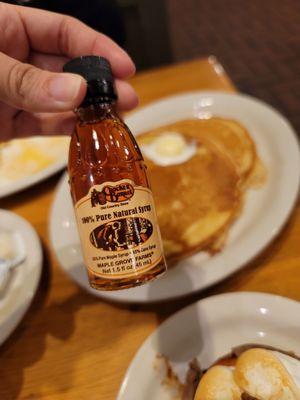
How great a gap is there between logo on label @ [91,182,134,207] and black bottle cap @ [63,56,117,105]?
131 mm

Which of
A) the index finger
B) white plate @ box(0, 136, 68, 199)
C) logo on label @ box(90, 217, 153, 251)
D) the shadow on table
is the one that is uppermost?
the index finger

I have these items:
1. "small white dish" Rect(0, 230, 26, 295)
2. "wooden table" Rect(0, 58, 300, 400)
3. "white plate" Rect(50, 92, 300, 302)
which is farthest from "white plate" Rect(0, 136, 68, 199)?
"wooden table" Rect(0, 58, 300, 400)

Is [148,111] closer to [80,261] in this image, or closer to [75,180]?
[80,261]

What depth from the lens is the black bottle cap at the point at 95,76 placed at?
59cm

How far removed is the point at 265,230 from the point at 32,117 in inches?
22.8

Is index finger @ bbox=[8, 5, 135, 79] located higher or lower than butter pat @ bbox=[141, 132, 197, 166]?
higher

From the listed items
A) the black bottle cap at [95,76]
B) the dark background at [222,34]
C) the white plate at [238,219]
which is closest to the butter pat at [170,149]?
the white plate at [238,219]

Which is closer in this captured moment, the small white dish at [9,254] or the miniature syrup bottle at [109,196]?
the miniature syrup bottle at [109,196]

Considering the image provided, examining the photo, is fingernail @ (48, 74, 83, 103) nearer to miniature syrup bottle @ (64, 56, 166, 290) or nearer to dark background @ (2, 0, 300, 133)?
miniature syrup bottle @ (64, 56, 166, 290)

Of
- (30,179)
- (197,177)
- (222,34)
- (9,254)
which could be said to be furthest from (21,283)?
(222,34)

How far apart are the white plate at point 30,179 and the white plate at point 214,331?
1.86ft

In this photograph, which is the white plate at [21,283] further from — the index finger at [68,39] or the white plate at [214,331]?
the index finger at [68,39]

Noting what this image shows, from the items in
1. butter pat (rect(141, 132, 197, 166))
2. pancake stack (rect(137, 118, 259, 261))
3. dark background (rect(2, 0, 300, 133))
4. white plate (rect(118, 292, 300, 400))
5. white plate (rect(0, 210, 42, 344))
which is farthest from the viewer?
dark background (rect(2, 0, 300, 133))

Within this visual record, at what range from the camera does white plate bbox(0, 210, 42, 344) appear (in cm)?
78
